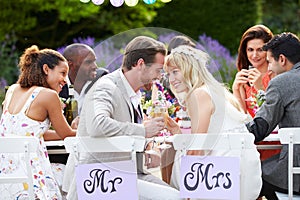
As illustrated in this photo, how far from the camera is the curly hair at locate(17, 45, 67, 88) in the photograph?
4066 millimetres

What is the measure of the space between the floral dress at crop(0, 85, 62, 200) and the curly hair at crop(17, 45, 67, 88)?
93mm

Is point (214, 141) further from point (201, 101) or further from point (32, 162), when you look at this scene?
point (32, 162)

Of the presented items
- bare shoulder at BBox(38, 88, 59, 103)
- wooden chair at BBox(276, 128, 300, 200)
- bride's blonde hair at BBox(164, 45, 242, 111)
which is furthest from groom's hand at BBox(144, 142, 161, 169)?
bare shoulder at BBox(38, 88, 59, 103)

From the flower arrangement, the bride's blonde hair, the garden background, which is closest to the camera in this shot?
the bride's blonde hair

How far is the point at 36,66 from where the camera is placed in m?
4.07

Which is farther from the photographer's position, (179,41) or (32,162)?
(32,162)

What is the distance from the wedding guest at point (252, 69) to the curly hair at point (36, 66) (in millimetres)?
1312

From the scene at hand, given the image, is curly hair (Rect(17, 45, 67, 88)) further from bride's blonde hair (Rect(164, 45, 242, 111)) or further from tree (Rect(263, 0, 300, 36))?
tree (Rect(263, 0, 300, 36))

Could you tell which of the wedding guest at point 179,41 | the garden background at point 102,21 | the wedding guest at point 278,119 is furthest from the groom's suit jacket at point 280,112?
the garden background at point 102,21

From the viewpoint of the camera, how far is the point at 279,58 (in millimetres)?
4125

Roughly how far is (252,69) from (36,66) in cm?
150

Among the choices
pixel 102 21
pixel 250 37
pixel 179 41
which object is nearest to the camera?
pixel 179 41

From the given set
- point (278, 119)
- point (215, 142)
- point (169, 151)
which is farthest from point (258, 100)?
point (169, 151)

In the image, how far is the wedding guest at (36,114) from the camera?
3.89 m
